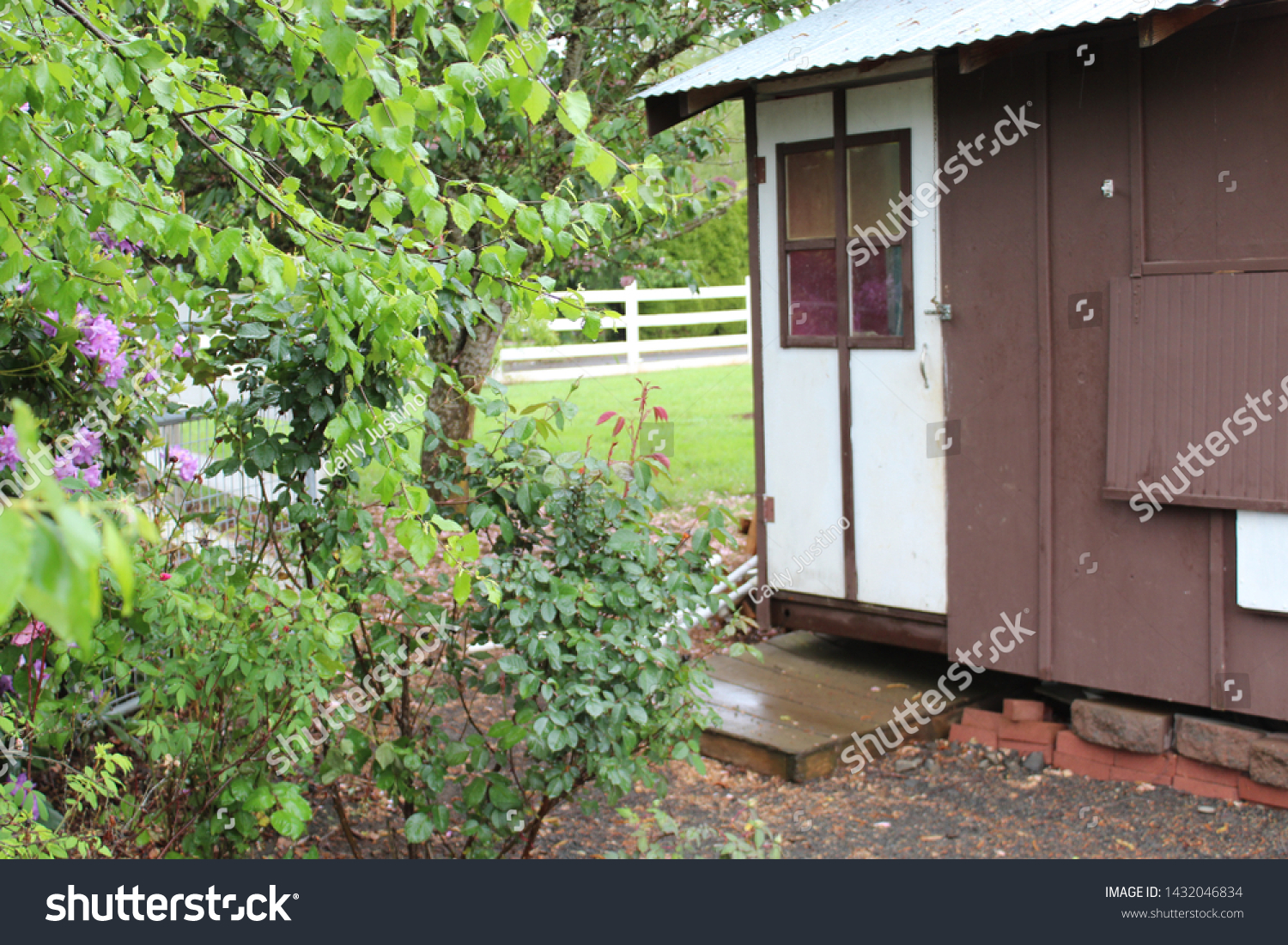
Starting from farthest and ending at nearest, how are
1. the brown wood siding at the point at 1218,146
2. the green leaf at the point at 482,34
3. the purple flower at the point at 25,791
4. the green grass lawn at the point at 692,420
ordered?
the green grass lawn at the point at 692,420 → the brown wood siding at the point at 1218,146 → the purple flower at the point at 25,791 → the green leaf at the point at 482,34

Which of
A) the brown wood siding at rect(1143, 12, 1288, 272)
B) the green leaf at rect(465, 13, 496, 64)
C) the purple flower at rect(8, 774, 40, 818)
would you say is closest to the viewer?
the green leaf at rect(465, 13, 496, 64)

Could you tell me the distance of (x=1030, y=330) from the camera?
16.0 ft

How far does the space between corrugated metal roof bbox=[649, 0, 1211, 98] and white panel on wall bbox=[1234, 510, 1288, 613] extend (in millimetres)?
1894

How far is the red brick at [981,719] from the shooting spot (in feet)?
17.3

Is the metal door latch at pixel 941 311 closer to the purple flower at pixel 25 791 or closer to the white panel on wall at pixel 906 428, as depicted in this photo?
the white panel on wall at pixel 906 428

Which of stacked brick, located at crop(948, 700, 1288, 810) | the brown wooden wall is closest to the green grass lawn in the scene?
the brown wooden wall

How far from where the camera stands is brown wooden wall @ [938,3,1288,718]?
14.7ft

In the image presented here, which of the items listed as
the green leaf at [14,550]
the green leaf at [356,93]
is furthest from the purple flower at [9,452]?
the green leaf at [14,550]

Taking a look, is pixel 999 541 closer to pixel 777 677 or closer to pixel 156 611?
pixel 777 677

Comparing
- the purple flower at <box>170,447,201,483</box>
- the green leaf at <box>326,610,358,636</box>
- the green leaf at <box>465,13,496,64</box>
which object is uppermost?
the green leaf at <box>465,13,496,64</box>

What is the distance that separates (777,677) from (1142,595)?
6.04ft

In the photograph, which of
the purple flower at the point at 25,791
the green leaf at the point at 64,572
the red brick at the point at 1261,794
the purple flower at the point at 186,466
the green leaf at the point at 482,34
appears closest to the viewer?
the green leaf at the point at 64,572

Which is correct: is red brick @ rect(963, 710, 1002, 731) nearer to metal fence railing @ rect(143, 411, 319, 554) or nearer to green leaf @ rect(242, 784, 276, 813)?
metal fence railing @ rect(143, 411, 319, 554)

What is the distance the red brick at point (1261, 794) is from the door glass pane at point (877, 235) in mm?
2332
